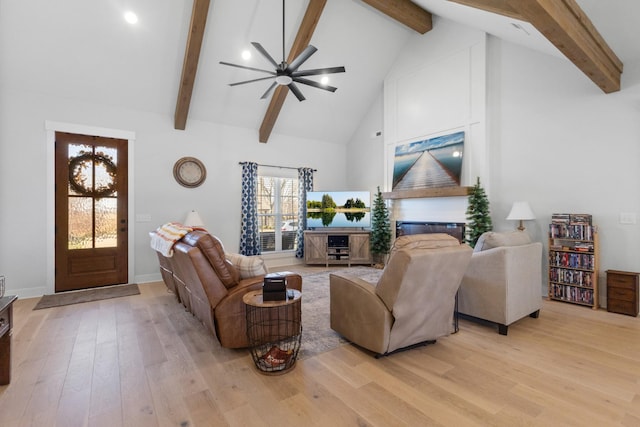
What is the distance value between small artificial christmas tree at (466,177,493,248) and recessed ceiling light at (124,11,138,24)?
18.3ft

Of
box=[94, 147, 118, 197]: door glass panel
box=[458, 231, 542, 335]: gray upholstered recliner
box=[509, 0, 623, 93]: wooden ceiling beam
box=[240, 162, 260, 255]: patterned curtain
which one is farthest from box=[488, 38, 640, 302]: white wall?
box=[94, 147, 118, 197]: door glass panel

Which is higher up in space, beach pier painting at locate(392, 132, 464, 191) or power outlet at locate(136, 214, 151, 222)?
beach pier painting at locate(392, 132, 464, 191)

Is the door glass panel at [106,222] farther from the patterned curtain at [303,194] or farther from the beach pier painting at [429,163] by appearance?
the beach pier painting at [429,163]

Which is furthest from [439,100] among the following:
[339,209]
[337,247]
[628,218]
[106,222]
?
[106,222]

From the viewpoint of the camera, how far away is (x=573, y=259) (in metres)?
3.91

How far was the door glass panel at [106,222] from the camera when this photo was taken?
4.95 m

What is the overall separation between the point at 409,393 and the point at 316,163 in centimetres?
592

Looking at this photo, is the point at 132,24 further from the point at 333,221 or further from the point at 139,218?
the point at 333,221

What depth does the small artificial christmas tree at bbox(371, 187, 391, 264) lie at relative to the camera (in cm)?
641

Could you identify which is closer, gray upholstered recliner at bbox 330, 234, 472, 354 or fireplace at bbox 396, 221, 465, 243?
gray upholstered recliner at bbox 330, 234, 472, 354

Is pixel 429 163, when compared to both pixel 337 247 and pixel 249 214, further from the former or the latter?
pixel 249 214

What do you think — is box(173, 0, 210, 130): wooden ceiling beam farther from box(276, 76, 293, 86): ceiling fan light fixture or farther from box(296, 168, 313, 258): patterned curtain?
box(296, 168, 313, 258): patterned curtain

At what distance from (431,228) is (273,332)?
3961 millimetres

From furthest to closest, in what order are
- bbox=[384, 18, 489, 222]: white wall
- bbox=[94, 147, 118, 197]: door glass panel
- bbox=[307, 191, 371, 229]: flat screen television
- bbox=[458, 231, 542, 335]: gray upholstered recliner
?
bbox=[307, 191, 371, 229]: flat screen television, bbox=[384, 18, 489, 222]: white wall, bbox=[94, 147, 118, 197]: door glass panel, bbox=[458, 231, 542, 335]: gray upholstered recliner
